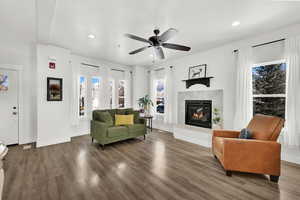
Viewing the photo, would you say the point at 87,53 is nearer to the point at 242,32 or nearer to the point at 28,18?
the point at 28,18

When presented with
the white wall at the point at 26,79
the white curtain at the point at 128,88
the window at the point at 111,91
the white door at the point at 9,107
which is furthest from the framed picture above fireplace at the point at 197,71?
the white door at the point at 9,107

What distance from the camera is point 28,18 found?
8.00 feet

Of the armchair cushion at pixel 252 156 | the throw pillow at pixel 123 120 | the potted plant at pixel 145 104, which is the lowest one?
the armchair cushion at pixel 252 156

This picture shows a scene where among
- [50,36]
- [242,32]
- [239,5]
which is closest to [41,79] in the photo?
[50,36]

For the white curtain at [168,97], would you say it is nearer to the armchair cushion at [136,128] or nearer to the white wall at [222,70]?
the white wall at [222,70]

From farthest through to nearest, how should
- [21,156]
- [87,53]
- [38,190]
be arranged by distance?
[87,53], [21,156], [38,190]

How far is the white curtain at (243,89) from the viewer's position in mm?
3195

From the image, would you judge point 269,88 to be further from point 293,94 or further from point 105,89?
point 105,89

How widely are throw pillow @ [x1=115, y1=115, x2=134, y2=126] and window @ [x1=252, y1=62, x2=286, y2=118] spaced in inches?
128

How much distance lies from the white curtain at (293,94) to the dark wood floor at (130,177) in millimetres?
586

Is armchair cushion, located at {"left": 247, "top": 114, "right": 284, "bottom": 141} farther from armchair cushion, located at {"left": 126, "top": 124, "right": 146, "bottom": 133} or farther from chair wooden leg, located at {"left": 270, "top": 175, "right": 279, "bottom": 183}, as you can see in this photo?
armchair cushion, located at {"left": 126, "top": 124, "right": 146, "bottom": 133}

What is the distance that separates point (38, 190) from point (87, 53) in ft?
12.4

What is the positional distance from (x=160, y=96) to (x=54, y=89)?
3.69 m

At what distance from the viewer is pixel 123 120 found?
4066 millimetres
